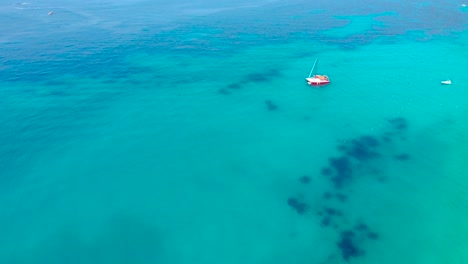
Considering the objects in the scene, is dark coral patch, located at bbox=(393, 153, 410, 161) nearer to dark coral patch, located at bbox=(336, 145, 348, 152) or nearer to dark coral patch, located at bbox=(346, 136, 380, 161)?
dark coral patch, located at bbox=(346, 136, 380, 161)

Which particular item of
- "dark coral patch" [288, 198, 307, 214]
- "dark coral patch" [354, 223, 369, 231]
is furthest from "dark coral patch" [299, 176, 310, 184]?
"dark coral patch" [354, 223, 369, 231]

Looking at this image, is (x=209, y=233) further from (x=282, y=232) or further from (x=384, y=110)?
(x=384, y=110)

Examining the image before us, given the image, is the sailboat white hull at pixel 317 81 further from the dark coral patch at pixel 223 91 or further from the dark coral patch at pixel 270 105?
the dark coral patch at pixel 223 91

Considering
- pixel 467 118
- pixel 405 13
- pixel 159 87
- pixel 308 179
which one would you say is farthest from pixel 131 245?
pixel 405 13

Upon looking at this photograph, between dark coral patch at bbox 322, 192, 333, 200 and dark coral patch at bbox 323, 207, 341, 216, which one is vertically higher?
dark coral patch at bbox 322, 192, 333, 200

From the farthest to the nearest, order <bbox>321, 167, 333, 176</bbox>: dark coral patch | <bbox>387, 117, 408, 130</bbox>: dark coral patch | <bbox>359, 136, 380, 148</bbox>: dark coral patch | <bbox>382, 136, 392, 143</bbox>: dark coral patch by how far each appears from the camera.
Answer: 1. <bbox>387, 117, 408, 130</bbox>: dark coral patch
2. <bbox>382, 136, 392, 143</bbox>: dark coral patch
3. <bbox>359, 136, 380, 148</bbox>: dark coral patch
4. <bbox>321, 167, 333, 176</bbox>: dark coral patch

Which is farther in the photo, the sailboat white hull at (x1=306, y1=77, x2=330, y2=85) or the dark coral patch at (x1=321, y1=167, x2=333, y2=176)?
the sailboat white hull at (x1=306, y1=77, x2=330, y2=85)
